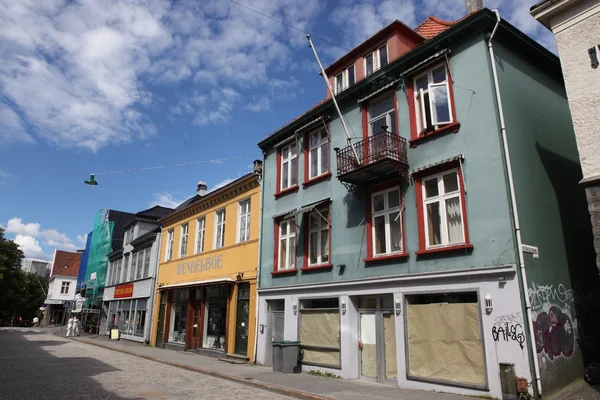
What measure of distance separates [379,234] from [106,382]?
862cm

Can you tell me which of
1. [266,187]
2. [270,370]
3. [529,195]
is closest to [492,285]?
[529,195]

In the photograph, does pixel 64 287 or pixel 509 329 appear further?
pixel 64 287

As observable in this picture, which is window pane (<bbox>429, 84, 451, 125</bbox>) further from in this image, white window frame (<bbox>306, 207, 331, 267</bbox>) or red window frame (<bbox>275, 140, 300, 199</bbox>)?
red window frame (<bbox>275, 140, 300, 199</bbox>)

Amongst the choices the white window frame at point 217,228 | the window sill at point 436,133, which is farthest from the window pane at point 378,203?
the white window frame at point 217,228

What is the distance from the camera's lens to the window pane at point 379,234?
1317 centimetres

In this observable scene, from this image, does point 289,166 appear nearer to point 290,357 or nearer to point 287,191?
point 287,191

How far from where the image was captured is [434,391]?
35.0 feet

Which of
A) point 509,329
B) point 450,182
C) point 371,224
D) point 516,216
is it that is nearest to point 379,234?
point 371,224

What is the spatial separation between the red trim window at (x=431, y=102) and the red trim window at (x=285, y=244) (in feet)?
20.9

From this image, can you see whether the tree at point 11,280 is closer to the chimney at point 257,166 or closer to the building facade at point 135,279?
the building facade at point 135,279

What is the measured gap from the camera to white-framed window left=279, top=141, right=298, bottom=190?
17.7 m

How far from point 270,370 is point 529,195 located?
9931 millimetres

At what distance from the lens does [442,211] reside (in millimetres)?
11469

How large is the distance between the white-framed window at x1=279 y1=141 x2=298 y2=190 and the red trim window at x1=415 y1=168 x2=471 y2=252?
650 cm
